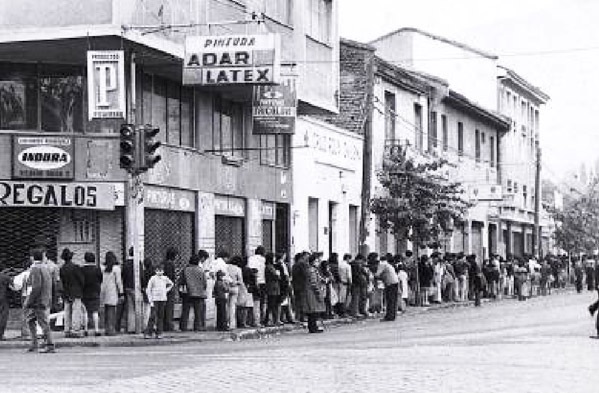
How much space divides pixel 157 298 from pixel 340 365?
7.79m

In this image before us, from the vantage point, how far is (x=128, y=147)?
24000mm

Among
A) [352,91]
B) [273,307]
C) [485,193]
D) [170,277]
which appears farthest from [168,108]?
[485,193]

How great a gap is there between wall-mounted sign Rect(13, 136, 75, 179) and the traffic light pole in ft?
4.93

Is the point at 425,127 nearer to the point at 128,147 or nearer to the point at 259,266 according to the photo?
the point at 259,266

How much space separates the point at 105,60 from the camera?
25.6 metres

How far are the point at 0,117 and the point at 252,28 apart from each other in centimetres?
817

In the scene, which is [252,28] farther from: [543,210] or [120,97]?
[543,210]

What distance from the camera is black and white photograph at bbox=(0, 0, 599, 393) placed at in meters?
17.8

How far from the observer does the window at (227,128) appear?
107ft

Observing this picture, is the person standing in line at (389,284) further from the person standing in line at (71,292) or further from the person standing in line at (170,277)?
the person standing in line at (71,292)

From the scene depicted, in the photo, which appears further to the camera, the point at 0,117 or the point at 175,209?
the point at 175,209

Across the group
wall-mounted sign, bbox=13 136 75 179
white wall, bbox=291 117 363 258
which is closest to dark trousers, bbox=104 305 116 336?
wall-mounted sign, bbox=13 136 75 179

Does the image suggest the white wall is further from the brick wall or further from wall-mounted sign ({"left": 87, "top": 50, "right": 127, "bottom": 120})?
wall-mounted sign ({"left": 87, "top": 50, "right": 127, "bottom": 120})

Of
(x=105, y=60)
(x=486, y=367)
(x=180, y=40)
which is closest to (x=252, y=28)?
(x=180, y=40)
